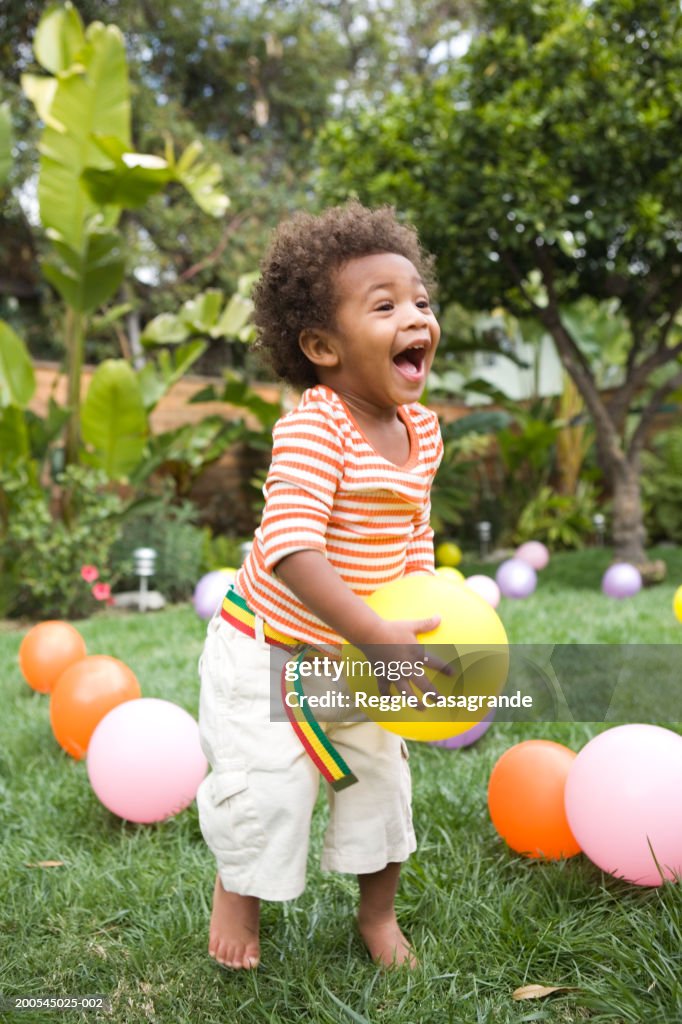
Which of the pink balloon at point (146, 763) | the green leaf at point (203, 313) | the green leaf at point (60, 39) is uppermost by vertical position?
the green leaf at point (60, 39)

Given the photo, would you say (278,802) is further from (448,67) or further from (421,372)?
(448,67)

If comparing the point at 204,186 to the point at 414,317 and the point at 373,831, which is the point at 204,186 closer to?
the point at 414,317

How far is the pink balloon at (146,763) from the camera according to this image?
2.05 metres

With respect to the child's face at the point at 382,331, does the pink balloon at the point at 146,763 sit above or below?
below

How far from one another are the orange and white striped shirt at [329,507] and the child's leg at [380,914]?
0.47 metres

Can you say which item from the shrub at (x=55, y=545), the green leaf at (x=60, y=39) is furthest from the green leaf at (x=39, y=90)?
the shrub at (x=55, y=545)

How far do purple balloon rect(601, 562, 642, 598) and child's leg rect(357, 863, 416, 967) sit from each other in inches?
182

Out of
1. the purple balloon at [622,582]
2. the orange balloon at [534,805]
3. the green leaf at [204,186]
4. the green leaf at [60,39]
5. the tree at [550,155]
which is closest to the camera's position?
the orange balloon at [534,805]

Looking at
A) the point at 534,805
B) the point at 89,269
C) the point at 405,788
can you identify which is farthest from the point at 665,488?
the point at 405,788

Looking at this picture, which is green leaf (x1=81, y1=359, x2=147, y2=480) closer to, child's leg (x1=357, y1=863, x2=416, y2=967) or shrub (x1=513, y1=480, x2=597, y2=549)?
child's leg (x1=357, y1=863, x2=416, y2=967)

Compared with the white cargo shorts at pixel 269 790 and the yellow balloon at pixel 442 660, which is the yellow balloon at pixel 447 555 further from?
the yellow balloon at pixel 442 660

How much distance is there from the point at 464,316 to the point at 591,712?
38.9 ft

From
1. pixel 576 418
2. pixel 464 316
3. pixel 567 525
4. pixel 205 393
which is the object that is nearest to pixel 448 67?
pixel 205 393

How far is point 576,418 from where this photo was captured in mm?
8727
